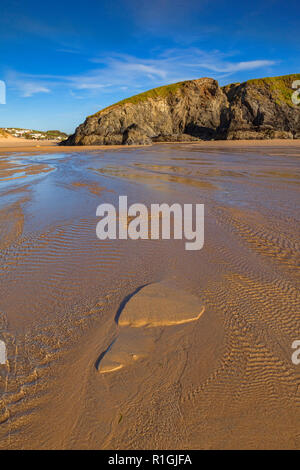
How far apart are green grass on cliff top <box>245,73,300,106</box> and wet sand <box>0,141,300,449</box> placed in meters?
50.8

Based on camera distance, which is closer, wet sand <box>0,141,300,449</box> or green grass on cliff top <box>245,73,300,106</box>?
wet sand <box>0,141,300,449</box>

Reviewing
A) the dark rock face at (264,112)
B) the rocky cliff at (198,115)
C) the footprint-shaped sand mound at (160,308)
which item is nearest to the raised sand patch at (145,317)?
the footprint-shaped sand mound at (160,308)

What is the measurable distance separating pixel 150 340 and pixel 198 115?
62.3 metres

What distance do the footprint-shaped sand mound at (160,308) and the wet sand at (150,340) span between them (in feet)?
0.04

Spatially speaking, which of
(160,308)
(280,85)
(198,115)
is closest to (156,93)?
(198,115)

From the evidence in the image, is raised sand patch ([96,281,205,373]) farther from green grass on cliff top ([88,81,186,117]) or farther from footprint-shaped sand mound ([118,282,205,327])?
green grass on cliff top ([88,81,186,117])

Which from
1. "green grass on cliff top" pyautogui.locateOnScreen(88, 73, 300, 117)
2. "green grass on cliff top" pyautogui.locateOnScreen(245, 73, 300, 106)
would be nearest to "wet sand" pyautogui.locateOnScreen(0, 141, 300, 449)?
"green grass on cliff top" pyautogui.locateOnScreen(245, 73, 300, 106)

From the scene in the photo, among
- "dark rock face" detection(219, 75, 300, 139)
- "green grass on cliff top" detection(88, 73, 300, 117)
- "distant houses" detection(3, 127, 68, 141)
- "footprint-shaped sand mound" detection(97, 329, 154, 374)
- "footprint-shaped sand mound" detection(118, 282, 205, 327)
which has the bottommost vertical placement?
"footprint-shaped sand mound" detection(97, 329, 154, 374)

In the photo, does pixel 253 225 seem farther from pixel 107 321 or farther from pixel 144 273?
pixel 107 321

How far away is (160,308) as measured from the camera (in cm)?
230

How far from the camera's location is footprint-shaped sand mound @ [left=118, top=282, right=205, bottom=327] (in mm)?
2174

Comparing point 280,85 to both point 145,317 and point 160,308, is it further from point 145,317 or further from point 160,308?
point 145,317
